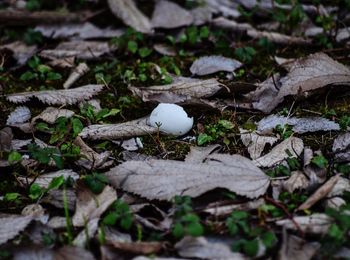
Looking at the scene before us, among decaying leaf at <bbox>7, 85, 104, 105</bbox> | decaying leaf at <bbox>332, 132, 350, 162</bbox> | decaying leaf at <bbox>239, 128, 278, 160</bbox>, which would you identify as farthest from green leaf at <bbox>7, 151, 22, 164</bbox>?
decaying leaf at <bbox>332, 132, 350, 162</bbox>

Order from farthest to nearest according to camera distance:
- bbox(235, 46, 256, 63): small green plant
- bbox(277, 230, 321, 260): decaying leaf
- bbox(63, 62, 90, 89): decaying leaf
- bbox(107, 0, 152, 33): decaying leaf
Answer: bbox(107, 0, 152, 33): decaying leaf < bbox(235, 46, 256, 63): small green plant < bbox(63, 62, 90, 89): decaying leaf < bbox(277, 230, 321, 260): decaying leaf

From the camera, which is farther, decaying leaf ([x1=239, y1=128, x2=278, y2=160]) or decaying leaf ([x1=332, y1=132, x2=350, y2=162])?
decaying leaf ([x1=239, y1=128, x2=278, y2=160])

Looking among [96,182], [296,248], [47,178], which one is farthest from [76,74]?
[296,248]

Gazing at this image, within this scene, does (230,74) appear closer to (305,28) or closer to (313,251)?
(305,28)

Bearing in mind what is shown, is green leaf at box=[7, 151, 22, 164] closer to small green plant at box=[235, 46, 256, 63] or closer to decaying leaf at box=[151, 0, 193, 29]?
small green plant at box=[235, 46, 256, 63]

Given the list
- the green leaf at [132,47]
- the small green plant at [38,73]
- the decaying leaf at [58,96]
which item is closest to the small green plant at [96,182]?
the decaying leaf at [58,96]

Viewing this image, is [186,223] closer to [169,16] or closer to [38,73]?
[38,73]

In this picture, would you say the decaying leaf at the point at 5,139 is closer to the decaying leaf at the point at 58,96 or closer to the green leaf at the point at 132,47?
the decaying leaf at the point at 58,96

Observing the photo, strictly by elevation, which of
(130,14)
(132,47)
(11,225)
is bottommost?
(11,225)
